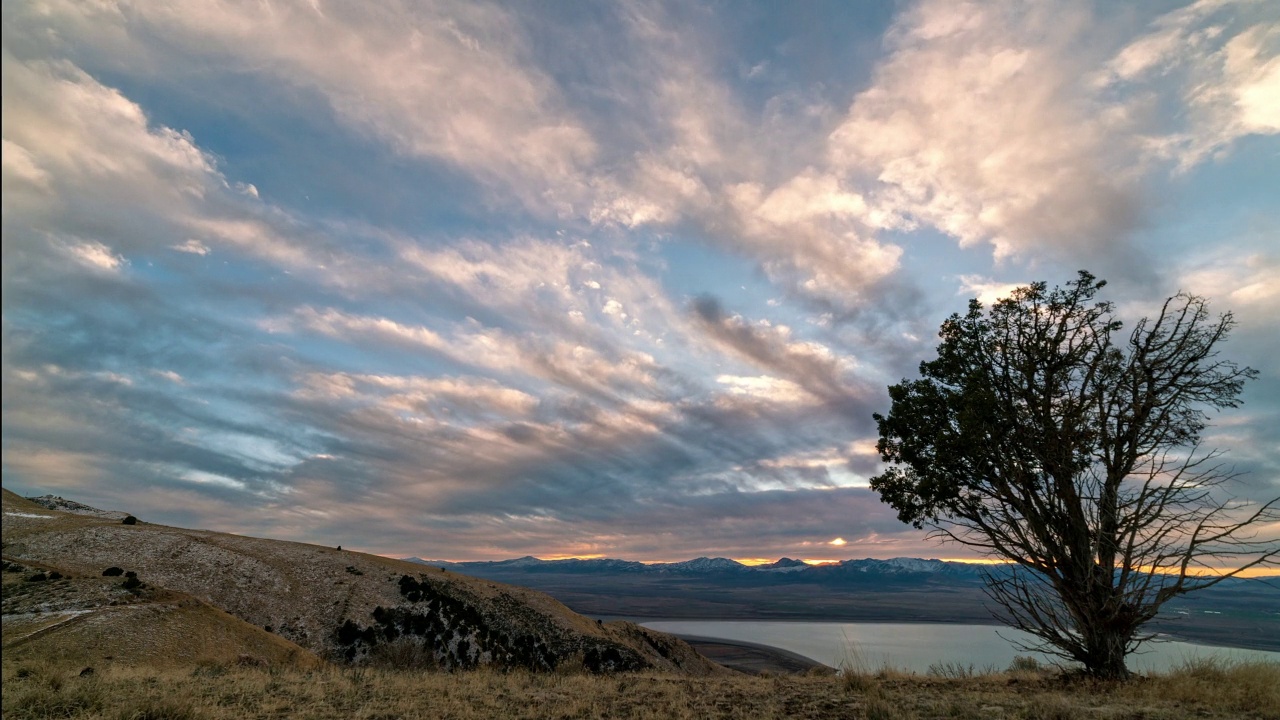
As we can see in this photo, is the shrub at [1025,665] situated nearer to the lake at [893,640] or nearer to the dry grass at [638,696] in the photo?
the dry grass at [638,696]

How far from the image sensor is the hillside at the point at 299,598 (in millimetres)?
28125

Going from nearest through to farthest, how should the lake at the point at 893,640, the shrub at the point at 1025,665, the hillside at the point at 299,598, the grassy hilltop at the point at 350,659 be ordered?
the grassy hilltop at the point at 350,659 < the shrub at the point at 1025,665 < the hillside at the point at 299,598 < the lake at the point at 893,640

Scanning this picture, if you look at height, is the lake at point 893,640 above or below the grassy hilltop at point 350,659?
below

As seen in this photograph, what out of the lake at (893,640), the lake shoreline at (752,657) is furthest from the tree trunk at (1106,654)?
the lake shoreline at (752,657)

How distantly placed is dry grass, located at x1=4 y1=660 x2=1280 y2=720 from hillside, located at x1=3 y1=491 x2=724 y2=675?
9.84 meters

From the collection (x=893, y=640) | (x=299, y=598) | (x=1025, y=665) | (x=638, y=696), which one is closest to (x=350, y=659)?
(x=299, y=598)

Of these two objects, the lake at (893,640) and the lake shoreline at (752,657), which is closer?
the lake shoreline at (752,657)

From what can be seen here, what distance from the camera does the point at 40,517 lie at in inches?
1604

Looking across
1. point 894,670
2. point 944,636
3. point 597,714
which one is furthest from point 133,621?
point 944,636

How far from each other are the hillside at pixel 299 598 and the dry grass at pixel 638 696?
9.84 meters

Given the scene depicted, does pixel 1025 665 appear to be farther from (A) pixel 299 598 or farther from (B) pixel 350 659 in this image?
(A) pixel 299 598

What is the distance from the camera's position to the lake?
78.4 meters

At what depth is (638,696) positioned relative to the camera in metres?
17.4

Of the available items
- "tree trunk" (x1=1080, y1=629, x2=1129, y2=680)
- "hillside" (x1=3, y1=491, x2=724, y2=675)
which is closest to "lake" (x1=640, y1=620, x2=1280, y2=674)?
"hillside" (x1=3, y1=491, x2=724, y2=675)
